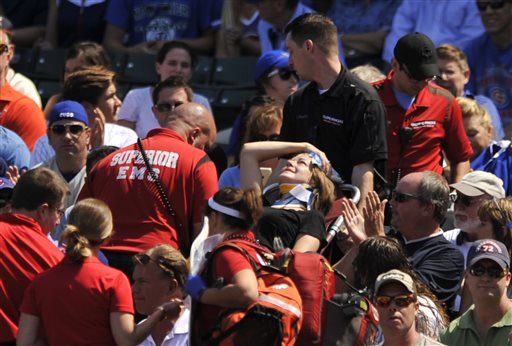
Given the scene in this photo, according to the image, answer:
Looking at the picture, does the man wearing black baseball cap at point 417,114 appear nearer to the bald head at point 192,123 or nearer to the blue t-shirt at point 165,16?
the bald head at point 192,123

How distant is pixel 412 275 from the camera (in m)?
8.52

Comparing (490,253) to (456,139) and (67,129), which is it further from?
(67,129)

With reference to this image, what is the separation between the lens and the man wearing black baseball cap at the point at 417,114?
10023 mm

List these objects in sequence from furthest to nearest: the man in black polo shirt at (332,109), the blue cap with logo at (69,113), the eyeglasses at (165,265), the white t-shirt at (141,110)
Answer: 1. the white t-shirt at (141,110)
2. the blue cap with logo at (69,113)
3. the man in black polo shirt at (332,109)
4. the eyeglasses at (165,265)

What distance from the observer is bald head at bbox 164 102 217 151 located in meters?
9.81

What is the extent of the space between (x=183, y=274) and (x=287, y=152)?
98 cm

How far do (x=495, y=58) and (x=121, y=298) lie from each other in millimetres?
5157

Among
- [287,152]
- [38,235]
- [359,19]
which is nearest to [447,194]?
[287,152]

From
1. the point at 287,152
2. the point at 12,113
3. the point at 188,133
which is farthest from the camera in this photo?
the point at 12,113

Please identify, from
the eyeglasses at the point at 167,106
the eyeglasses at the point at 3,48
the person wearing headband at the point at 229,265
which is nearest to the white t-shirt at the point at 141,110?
the eyeglasses at the point at 167,106

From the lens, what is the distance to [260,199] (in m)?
8.05

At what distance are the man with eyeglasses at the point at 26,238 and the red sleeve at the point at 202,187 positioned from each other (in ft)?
2.54

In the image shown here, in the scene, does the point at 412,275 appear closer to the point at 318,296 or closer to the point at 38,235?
the point at 318,296

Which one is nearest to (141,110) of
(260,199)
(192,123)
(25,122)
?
(25,122)
